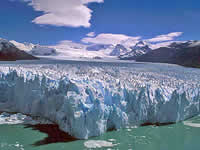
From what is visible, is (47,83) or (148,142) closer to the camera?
(148,142)

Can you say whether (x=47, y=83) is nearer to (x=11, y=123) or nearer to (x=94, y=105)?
(x=11, y=123)

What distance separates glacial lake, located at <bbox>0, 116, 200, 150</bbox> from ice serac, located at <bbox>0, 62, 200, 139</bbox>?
0.61 m

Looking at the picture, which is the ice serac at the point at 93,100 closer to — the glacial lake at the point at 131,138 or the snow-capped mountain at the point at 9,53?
the glacial lake at the point at 131,138

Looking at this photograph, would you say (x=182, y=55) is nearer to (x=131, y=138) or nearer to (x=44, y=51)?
(x=131, y=138)

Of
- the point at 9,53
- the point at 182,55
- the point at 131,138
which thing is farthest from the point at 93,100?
the point at 182,55

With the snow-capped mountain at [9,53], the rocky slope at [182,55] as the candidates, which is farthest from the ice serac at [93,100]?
the rocky slope at [182,55]

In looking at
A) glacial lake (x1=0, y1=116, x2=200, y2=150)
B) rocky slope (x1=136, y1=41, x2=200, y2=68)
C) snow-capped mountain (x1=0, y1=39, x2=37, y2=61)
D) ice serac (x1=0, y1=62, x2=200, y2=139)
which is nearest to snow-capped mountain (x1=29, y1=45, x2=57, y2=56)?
rocky slope (x1=136, y1=41, x2=200, y2=68)

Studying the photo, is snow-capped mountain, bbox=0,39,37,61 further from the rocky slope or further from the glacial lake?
the rocky slope

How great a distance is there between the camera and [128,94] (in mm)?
11242

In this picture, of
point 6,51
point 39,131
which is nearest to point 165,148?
point 39,131

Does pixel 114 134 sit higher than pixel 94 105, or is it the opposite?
pixel 94 105

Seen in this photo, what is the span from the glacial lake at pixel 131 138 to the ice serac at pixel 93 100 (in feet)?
2.00

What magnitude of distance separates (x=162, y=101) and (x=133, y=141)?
10.8ft

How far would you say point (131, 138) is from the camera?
9.66m
